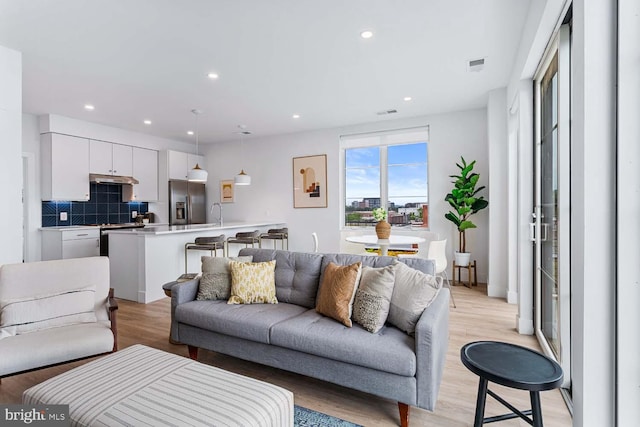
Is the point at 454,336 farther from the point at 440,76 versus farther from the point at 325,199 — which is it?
the point at 325,199

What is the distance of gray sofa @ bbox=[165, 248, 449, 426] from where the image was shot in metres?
1.84

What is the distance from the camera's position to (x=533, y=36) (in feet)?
8.21

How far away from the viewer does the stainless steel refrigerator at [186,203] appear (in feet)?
23.3

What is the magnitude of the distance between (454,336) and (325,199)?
384cm

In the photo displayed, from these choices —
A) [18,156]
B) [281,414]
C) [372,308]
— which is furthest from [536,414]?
[18,156]

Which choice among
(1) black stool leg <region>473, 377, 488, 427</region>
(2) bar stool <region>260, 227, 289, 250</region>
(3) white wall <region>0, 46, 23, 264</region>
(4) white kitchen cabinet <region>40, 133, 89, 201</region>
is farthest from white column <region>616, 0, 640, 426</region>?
(4) white kitchen cabinet <region>40, 133, 89, 201</region>

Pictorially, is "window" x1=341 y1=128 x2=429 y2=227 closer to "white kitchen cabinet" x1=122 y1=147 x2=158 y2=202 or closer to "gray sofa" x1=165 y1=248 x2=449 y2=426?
"gray sofa" x1=165 y1=248 x2=449 y2=426

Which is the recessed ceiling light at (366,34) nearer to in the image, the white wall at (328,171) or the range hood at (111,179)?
the white wall at (328,171)

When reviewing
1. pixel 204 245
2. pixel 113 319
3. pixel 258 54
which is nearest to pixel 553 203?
pixel 258 54

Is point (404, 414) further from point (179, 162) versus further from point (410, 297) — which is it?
point (179, 162)

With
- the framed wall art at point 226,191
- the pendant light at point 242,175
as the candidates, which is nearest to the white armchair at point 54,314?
the pendant light at point 242,175

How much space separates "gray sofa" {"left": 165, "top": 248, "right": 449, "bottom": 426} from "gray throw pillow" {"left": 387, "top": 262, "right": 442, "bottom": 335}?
0.06 m

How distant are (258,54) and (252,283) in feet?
7.48

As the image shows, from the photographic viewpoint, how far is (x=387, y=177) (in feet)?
20.1
